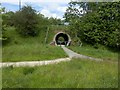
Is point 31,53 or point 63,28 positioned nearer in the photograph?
point 31,53

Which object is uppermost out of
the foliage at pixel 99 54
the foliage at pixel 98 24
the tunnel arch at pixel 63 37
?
the foliage at pixel 98 24

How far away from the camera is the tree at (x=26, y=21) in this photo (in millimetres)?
23125

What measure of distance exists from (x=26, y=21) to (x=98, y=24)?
735cm

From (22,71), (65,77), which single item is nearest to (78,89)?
(65,77)

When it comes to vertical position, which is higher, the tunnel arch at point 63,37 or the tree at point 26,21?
the tree at point 26,21

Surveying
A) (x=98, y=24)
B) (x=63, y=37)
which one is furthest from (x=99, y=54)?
(x=63, y=37)

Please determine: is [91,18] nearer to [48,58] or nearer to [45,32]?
[45,32]

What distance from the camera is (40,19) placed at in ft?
83.5

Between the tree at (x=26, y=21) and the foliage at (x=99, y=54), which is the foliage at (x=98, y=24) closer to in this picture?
the tree at (x=26, y=21)

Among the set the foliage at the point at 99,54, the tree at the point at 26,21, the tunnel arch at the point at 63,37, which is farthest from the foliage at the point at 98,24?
the foliage at the point at 99,54

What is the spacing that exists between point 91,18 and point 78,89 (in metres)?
18.8

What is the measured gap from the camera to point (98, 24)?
24.4m

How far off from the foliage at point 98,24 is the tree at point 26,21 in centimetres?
376

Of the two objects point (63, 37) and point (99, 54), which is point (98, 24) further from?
point (99, 54)
